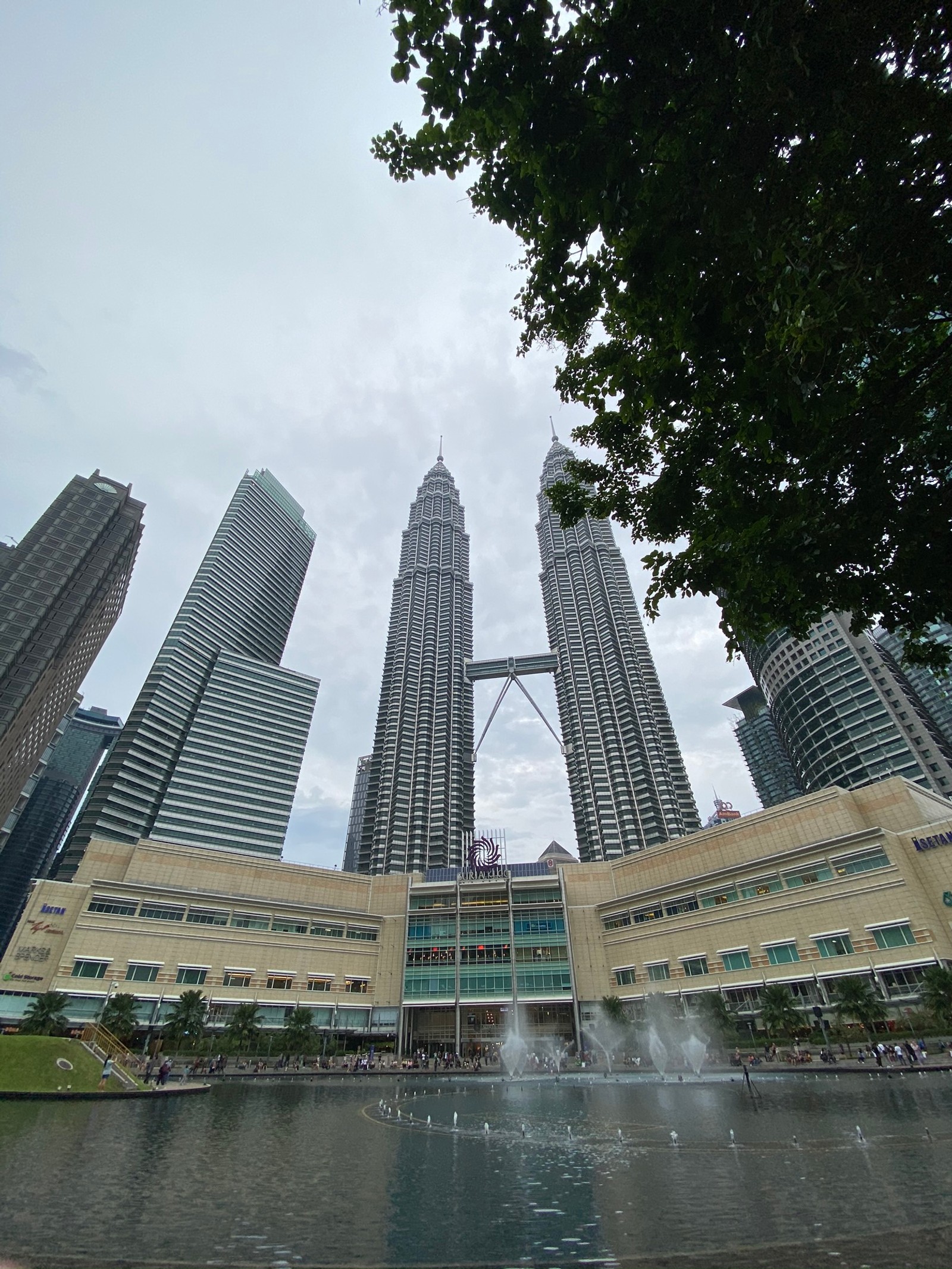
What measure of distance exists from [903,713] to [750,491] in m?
122

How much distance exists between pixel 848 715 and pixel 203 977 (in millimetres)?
112240

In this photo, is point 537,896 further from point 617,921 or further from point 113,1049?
point 113,1049

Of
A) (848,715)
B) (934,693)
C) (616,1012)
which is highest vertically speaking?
(934,693)

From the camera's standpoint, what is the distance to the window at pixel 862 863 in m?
50.1

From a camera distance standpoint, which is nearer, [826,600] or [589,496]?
[826,600]

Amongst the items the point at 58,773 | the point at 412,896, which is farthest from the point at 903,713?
the point at 58,773

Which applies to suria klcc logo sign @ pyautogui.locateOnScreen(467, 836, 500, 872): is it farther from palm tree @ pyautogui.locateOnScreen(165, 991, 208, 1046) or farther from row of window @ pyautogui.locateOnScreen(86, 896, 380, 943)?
palm tree @ pyautogui.locateOnScreen(165, 991, 208, 1046)

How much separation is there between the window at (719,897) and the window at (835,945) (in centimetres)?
901

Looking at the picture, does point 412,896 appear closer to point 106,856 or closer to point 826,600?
point 106,856

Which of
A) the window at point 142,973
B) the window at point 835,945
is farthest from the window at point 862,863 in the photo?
the window at point 142,973

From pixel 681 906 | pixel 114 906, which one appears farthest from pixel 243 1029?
pixel 681 906

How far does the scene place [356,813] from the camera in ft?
599

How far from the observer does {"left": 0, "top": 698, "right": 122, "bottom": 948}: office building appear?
16450cm

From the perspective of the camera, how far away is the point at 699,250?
620cm
